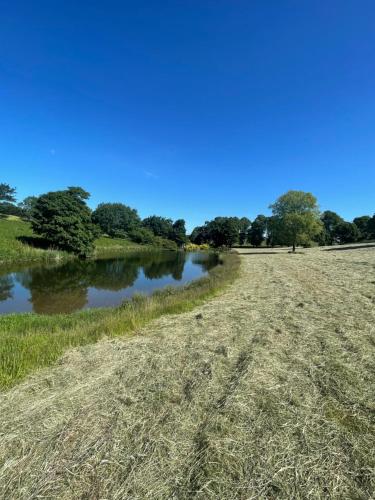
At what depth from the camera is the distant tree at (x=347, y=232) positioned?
87.9 m

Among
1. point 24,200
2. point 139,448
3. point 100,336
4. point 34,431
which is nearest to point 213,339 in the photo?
point 100,336

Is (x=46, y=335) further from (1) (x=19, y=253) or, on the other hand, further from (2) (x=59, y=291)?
(1) (x=19, y=253)

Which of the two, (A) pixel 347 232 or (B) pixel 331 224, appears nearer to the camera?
(A) pixel 347 232

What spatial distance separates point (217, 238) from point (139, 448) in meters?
102

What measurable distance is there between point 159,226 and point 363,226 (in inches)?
3444

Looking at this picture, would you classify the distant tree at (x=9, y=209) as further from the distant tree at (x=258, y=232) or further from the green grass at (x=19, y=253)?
the distant tree at (x=258, y=232)

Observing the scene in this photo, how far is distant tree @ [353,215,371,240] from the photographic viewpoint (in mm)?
87000

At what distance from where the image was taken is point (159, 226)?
128 metres

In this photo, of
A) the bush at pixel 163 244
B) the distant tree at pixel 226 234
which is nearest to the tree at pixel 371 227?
the distant tree at pixel 226 234

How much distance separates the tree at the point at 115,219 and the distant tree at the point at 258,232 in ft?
168

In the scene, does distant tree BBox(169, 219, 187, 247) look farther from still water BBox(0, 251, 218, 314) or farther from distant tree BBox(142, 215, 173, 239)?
still water BBox(0, 251, 218, 314)

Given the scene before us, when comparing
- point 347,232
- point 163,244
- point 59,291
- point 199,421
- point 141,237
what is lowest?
point 59,291

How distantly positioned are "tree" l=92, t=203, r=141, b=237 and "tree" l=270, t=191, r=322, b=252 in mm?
61683

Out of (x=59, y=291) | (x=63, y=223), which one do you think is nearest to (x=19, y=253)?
(x=63, y=223)
